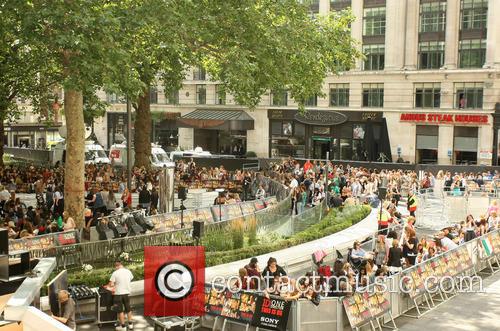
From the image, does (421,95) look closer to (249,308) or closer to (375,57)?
(375,57)

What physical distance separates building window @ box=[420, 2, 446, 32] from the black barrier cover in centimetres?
4387

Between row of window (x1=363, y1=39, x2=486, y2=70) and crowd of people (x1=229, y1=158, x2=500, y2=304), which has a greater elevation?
row of window (x1=363, y1=39, x2=486, y2=70)

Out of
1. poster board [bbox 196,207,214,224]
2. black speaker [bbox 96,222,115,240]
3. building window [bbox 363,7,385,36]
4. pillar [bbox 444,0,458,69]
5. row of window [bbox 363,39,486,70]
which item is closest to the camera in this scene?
black speaker [bbox 96,222,115,240]

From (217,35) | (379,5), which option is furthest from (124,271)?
(379,5)

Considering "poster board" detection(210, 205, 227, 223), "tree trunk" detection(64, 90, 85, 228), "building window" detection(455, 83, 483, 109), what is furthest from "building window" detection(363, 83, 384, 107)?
"tree trunk" detection(64, 90, 85, 228)

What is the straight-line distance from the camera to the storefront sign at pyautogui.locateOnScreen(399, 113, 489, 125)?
162 feet

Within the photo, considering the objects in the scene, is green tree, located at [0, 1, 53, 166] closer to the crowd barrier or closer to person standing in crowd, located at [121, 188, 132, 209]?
person standing in crowd, located at [121, 188, 132, 209]

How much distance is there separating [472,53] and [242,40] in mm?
32879

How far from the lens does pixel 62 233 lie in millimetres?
17531

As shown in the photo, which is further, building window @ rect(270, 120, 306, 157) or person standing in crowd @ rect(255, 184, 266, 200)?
building window @ rect(270, 120, 306, 157)

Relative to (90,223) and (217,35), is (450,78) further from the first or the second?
(90,223)

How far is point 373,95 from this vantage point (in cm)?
5547

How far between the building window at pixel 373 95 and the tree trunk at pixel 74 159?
37.7 m

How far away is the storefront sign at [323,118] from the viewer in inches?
2240
